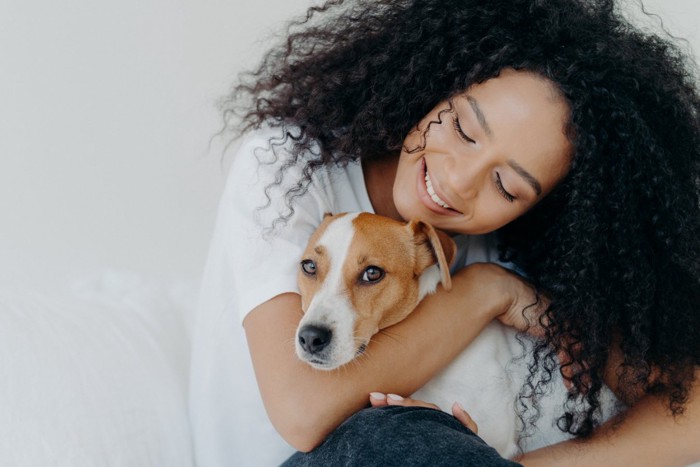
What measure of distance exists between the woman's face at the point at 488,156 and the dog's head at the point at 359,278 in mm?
80

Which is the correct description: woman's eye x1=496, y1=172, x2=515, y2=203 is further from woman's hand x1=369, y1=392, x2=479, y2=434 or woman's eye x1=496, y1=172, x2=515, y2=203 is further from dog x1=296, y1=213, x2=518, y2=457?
woman's hand x1=369, y1=392, x2=479, y2=434

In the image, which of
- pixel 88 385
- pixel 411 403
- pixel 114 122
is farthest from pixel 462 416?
pixel 114 122

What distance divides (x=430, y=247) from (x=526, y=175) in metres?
0.27

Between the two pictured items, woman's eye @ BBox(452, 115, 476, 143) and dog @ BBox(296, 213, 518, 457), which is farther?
woman's eye @ BBox(452, 115, 476, 143)

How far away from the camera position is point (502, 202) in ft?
6.07

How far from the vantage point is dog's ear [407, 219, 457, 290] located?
181cm

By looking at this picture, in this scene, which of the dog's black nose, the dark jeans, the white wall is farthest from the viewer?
the white wall

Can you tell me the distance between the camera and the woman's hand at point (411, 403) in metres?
1.71

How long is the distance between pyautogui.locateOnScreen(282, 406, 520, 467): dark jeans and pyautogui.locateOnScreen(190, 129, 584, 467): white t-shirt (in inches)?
13.2

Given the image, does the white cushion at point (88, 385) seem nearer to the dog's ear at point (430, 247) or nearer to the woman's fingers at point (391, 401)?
the woman's fingers at point (391, 401)

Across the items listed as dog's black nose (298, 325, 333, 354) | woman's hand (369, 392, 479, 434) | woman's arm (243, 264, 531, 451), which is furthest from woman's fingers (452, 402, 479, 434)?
dog's black nose (298, 325, 333, 354)

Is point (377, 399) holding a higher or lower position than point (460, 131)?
lower

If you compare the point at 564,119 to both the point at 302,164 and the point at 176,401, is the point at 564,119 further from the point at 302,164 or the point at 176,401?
the point at 176,401

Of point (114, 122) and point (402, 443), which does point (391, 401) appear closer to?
point (402, 443)
